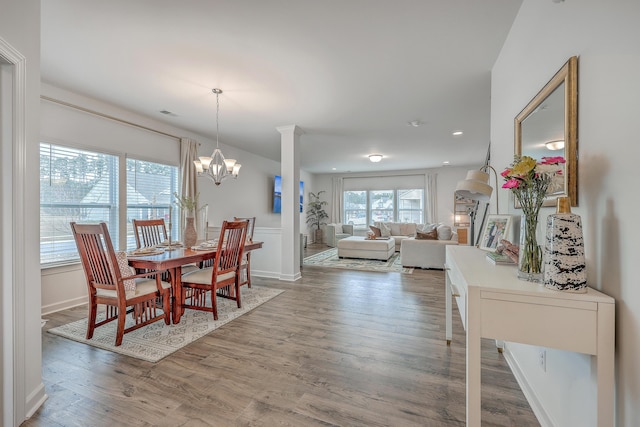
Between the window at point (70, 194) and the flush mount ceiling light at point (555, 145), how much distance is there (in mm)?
4495

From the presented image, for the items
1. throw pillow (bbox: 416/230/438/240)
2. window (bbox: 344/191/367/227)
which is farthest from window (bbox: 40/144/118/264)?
window (bbox: 344/191/367/227)

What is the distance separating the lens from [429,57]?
2.53m

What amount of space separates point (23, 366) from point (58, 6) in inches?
88.5

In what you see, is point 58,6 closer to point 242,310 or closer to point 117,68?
point 117,68

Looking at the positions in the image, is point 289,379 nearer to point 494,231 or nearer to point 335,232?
point 494,231

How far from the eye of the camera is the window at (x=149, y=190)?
4027 mm

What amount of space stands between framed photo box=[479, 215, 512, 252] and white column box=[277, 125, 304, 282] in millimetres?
3004

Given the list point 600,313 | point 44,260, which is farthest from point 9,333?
point 600,313

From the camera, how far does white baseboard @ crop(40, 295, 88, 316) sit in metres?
3.06

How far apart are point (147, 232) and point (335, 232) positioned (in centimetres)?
603

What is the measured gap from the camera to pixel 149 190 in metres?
4.29

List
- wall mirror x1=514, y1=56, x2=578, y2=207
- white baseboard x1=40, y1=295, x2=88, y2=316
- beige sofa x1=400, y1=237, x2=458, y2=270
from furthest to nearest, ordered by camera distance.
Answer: beige sofa x1=400, y1=237, x2=458, y2=270, white baseboard x1=40, y1=295, x2=88, y2=316, wall mirror x1=514, y1=56, x2=578, y2=207

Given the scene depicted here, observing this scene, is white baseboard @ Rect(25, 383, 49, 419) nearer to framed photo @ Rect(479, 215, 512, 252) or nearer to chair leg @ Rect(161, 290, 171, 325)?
chair leg @ Rect(161, 290, 171, 325)

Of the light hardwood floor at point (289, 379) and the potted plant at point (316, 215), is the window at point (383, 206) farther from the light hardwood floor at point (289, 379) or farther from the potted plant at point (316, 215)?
the light hardwood floor at point (289, 379)
